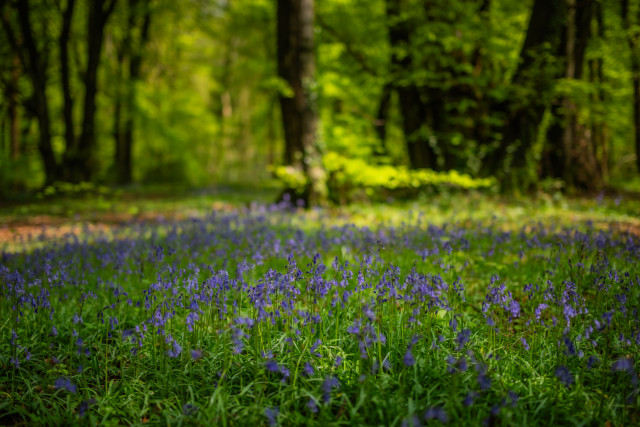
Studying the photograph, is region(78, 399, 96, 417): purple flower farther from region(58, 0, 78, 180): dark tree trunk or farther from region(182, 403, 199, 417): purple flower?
region(58, 0, 78, 180): dark tree trunk

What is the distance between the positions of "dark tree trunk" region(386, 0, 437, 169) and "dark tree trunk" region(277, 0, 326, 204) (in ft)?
→ 11.2

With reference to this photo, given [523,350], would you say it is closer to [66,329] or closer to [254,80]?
[66,329]

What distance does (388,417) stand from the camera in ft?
6.69

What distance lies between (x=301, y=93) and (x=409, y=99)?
463 centimetres

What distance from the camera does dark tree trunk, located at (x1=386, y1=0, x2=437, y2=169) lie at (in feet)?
39.2

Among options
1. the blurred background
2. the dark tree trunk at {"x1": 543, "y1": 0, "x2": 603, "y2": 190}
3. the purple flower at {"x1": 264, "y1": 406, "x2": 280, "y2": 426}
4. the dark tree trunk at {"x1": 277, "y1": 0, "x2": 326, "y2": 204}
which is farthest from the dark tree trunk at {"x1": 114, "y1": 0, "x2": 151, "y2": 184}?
the purple flower at {"x1": 264, "y1": 406, "x2": 280, "y2": 426}

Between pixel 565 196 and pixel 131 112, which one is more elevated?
pixel 131 112

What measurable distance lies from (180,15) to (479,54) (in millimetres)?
14952

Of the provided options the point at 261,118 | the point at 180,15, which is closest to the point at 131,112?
the point at 180,15

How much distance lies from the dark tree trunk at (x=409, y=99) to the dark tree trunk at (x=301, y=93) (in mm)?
3404

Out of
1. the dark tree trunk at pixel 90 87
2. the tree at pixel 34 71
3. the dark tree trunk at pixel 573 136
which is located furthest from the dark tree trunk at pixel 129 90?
the dark tree trunk at pixel 573 136

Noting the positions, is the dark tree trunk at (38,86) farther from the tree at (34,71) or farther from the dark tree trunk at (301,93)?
the dark tree trunk at (301,93)

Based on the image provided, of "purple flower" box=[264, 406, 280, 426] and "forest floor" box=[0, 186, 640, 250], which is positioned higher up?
"forest floor" box=[0, 186, 640, 250]

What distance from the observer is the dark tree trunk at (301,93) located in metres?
9.34
